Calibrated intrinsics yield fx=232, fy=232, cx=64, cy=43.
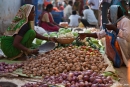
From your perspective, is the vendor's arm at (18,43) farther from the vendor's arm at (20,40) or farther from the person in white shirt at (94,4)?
the person in white shirt at (94,4)

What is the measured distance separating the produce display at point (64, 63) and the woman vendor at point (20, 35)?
1.26ft

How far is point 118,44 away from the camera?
4.21 meters

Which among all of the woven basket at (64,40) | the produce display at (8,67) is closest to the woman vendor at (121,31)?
the woven basket at (64,40)

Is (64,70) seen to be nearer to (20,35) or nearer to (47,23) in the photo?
(20,35)

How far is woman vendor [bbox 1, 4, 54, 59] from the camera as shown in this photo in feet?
13.4

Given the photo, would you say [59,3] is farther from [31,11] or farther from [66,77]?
[66,77]

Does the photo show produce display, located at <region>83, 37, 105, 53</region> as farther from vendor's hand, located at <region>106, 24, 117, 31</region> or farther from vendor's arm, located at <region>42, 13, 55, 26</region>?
vendor's arm, located at <region>42, 13, 55, 26</region>

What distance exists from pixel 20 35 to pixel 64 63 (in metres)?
1.05

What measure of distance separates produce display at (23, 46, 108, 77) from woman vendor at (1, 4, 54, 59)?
0.39m

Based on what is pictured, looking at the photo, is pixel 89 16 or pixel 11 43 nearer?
pixel 11 43

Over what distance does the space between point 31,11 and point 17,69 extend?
3.85 feet

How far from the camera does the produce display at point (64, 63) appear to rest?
341cm

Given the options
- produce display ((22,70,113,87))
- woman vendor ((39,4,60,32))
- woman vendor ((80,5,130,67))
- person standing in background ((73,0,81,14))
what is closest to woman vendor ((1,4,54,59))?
produce display ((22,70,113,87))

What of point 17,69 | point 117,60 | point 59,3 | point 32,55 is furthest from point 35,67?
point 59,3
